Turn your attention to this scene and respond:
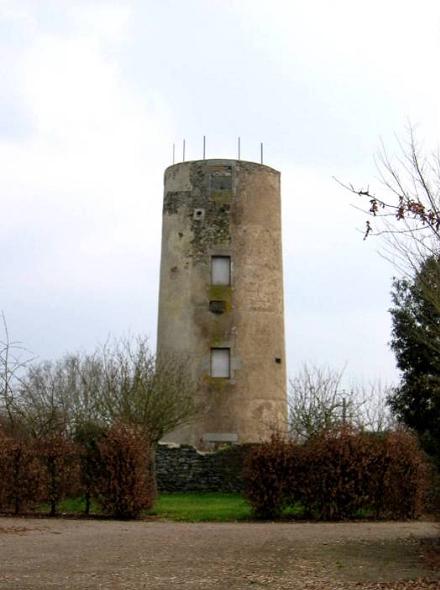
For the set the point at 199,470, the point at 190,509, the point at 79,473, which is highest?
the point at 199,470

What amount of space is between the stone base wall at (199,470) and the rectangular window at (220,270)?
6394mm

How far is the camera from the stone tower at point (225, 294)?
33594 mm

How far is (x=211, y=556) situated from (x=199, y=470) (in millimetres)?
18017

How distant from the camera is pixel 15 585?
10711 millimetres

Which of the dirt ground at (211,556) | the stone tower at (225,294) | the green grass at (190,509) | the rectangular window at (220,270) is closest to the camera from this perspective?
the dirt ground at (211,556)

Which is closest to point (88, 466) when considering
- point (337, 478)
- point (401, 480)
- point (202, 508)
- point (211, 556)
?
point (202, 508)

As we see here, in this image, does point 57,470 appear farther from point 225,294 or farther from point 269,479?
point 225,294

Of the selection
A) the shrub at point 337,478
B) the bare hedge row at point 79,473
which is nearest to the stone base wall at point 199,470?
the bare hedge row at point 79,473

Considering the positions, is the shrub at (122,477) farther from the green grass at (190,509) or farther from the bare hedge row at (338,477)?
the bare hedge row at (338,477)

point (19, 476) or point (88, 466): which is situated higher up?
point (88, 466)

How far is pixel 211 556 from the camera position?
44.1 feet

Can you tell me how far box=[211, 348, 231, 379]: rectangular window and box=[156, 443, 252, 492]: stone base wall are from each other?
3264 millimetres

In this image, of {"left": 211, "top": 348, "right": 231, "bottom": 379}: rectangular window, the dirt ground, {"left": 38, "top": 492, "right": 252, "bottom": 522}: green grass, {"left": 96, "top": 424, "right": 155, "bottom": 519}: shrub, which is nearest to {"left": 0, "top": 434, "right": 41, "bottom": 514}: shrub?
{"left": 38, "top": 492, "right": 252, "bottom": 522}: green grass

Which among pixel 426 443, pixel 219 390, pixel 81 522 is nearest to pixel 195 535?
pixel 81 522
